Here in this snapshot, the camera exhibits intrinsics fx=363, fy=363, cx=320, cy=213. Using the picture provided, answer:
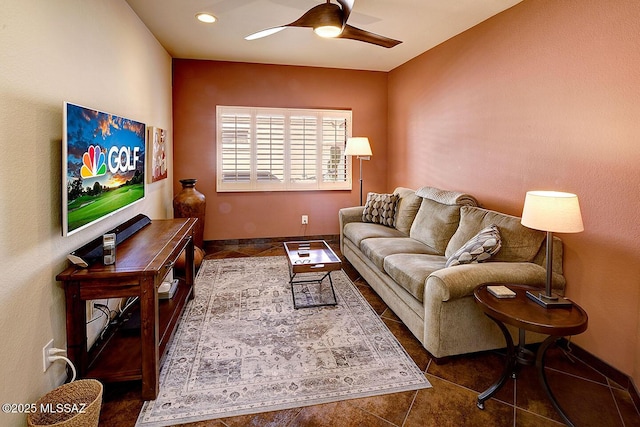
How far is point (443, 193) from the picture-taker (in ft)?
12.6

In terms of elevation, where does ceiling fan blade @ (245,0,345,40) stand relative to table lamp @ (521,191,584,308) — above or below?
above

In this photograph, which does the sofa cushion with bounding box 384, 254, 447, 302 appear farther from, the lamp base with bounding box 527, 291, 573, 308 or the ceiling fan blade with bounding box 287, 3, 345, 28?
the ceiling fan blade with bounding box 287, 3, 345, 28

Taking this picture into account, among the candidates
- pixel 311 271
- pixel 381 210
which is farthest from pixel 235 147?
pixel 311 271

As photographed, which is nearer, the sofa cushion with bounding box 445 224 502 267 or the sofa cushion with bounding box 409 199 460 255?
the sofa cushion with bounding box 445 224 502 267

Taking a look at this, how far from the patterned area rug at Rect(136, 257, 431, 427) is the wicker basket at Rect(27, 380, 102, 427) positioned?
291mm

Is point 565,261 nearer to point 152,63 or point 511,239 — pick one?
point 511,239

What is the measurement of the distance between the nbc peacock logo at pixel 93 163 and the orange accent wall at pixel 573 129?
10.5 ft

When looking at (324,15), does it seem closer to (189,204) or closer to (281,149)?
(189,204)

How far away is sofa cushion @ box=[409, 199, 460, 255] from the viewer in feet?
11.5

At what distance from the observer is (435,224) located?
3.66 m

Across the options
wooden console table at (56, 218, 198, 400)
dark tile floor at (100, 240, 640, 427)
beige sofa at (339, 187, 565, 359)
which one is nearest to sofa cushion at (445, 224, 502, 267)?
beige sofa at (339, 187, 565, 359)

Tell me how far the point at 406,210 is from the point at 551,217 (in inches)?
94.5

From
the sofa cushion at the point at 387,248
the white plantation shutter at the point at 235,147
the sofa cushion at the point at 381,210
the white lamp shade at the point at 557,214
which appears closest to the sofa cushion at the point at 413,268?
the sofa cushion at the point at 387,248

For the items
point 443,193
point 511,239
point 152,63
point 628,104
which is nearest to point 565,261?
point 511,239
